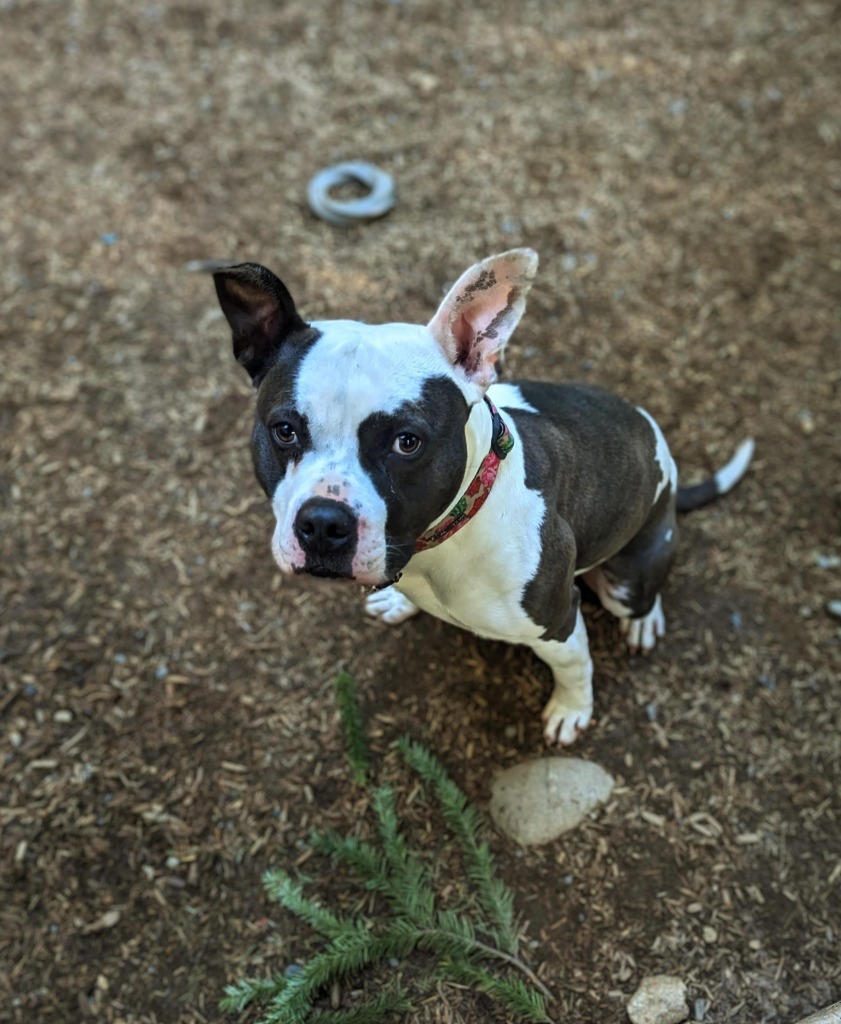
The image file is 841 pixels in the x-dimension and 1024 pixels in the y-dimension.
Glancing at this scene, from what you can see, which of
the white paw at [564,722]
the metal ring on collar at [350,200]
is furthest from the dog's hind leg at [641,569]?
the metal ring on collar at [350,200]

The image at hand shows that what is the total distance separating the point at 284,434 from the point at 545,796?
1.81m

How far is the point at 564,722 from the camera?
346 centimetres

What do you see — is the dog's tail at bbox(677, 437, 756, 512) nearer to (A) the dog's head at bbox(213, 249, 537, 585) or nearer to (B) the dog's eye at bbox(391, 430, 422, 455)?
(A) the dog's head at bbox(213, 249, 537, 585)

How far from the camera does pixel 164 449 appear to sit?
14.4 feet

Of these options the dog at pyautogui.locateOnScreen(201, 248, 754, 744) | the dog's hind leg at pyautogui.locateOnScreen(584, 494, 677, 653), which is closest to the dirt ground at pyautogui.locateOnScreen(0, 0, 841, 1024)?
the dog's hind leg at pyautogui.locateOnScreen(584, 494, 677, 653)

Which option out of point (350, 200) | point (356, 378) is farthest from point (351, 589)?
point (350, 200)

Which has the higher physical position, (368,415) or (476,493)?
(368,415)

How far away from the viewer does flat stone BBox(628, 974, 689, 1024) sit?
2.96m

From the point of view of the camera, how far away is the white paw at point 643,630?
366cm

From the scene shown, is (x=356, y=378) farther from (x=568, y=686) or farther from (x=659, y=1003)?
(x=659, y=1003)

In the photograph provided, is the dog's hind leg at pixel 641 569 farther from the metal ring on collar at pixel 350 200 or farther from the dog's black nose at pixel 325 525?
the metal ring on collar at pixel 350 200

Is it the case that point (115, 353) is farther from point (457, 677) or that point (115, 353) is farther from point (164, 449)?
point (457, 677)

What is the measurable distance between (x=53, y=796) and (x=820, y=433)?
150 inches

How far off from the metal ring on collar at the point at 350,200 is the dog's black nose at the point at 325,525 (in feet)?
10.7
